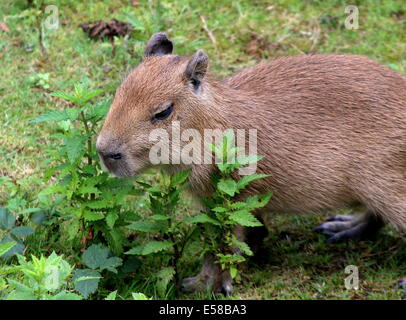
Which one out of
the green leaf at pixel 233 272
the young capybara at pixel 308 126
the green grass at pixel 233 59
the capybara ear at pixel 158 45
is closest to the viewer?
the green leaf at pixel 233 272

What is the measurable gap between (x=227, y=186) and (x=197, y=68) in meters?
0.78

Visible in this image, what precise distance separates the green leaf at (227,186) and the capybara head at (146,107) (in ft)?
1.49

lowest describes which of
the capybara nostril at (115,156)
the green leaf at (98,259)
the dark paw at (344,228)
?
the dark paw at (344,228)

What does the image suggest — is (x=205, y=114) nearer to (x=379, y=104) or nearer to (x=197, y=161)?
(x=197, y=161)

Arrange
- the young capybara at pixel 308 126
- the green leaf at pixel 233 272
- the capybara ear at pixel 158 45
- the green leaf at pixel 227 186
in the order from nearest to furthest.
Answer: the green leaf at pixel 227 186
the green leaf at pixel 233 272
the young capybara at pixel 308 126
the capybara ear at pixel 158 45

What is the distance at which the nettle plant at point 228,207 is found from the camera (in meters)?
3.96

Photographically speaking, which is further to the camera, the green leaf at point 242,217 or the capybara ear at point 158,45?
the capybara ear at point 158,45

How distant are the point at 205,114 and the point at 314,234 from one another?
4.90ft

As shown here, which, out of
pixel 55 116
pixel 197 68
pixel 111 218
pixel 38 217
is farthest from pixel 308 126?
pixel 38 217

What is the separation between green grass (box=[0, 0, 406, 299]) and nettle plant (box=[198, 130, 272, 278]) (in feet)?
1.19

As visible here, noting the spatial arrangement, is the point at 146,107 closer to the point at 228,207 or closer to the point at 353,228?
the point at 228,207

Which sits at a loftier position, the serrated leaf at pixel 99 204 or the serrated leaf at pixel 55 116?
the serrated leaf at pixel 55 116

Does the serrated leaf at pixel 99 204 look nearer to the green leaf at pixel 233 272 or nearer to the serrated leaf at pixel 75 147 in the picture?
the serrated leaf at pixel 75 147

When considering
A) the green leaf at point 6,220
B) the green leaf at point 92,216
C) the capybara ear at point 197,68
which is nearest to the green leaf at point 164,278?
the green leaf at point 92,216
